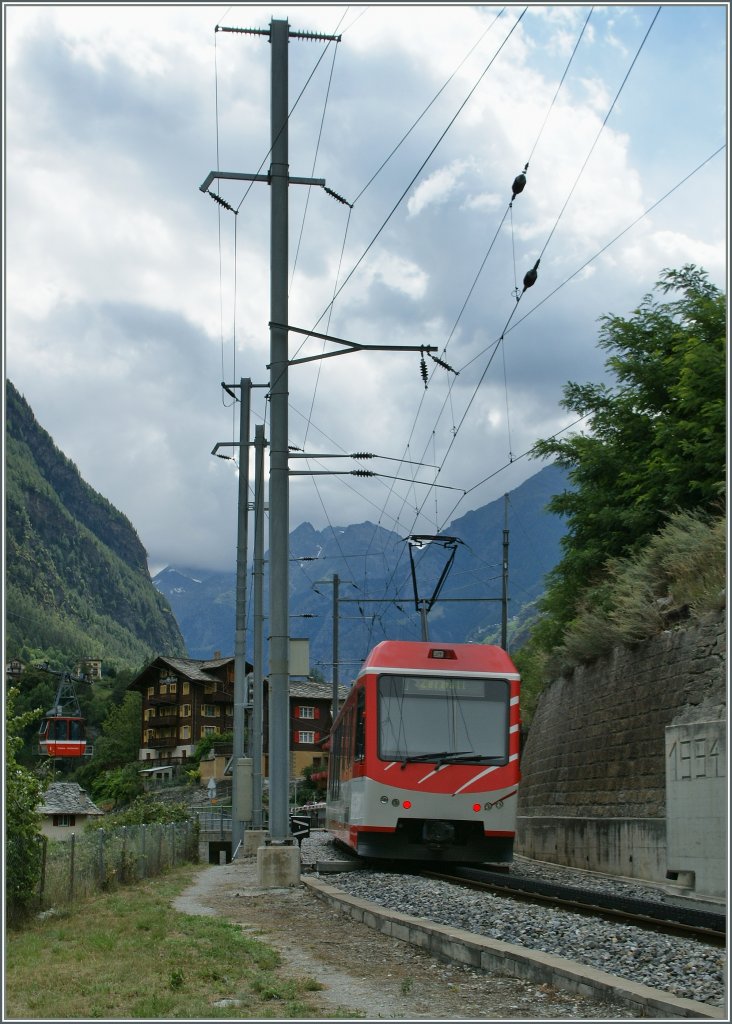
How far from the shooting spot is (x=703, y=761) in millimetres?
14617

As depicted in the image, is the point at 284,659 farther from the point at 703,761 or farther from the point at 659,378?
the point at 659,378

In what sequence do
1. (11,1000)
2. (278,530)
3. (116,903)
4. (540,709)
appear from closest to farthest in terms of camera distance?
(11,1000) < (116,903) < (278,530) < (540,709)

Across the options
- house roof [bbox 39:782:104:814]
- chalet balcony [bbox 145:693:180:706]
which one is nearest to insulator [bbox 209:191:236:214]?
house roof [bbox 39:782:104:814]

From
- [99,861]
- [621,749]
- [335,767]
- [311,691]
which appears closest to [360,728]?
[99,861]

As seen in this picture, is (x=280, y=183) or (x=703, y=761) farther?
(x=280, y=183)

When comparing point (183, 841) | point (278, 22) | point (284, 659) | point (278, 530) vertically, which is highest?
point (278, 22)

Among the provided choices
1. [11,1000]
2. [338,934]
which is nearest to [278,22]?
[338,934]

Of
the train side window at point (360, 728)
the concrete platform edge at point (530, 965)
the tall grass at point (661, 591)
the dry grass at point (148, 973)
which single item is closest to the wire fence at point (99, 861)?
the dry grass at point (148, 973)

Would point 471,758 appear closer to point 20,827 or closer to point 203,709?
point 20,827

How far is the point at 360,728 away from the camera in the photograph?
19.5 m

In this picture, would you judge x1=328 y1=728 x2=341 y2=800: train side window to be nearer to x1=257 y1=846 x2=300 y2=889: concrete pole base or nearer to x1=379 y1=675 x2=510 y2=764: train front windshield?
x1=379 y1=675 x2=510 y2=764: train front windshield

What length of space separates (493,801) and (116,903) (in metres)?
5.73

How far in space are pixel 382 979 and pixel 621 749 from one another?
14.4 metres

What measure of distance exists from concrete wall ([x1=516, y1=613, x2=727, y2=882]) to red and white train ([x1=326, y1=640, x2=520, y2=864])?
8.59 ft
